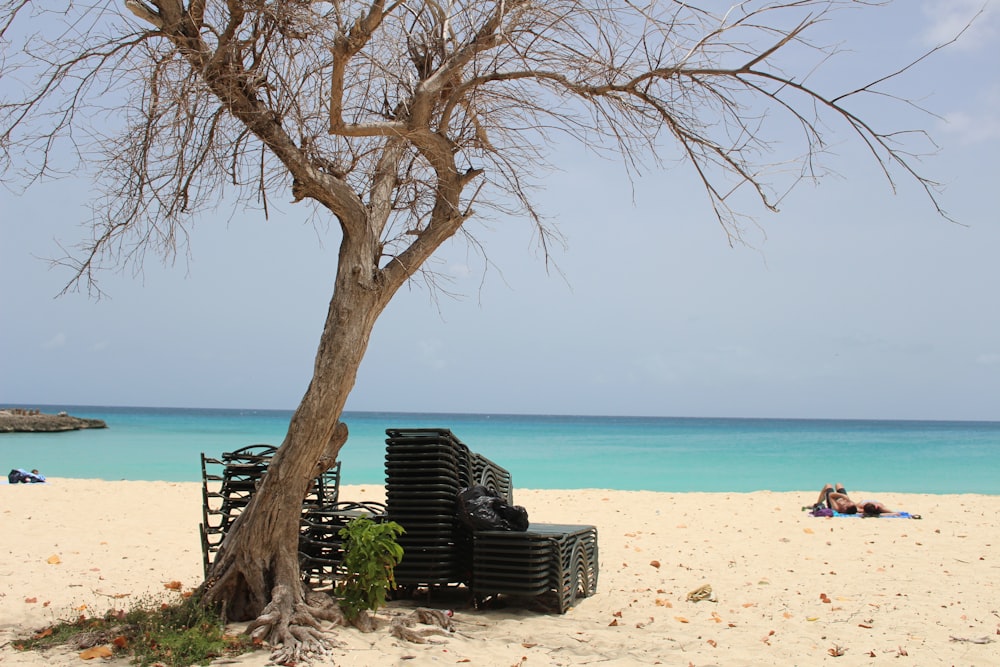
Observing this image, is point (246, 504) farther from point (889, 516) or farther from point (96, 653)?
point (889, 516)

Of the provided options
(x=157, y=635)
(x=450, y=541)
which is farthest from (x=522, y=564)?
(x=157, y=635)

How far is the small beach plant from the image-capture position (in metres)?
4.83

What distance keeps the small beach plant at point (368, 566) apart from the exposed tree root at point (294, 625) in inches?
5.1

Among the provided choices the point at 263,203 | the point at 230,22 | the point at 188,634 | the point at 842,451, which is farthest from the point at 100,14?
the point at 842,451

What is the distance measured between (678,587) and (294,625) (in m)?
3.44

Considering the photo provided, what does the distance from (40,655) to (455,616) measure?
2391mm

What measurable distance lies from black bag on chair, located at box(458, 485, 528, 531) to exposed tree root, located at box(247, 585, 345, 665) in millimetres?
1045

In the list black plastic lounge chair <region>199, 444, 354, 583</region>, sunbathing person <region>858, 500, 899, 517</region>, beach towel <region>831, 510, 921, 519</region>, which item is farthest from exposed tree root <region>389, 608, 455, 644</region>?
sunbathing person <region>858, 500, 899, 517</region>

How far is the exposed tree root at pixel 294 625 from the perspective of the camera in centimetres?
434

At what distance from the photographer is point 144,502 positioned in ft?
39.3

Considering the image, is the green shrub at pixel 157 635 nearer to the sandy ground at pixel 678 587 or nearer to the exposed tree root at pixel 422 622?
the sandy ground at pixel 678 587

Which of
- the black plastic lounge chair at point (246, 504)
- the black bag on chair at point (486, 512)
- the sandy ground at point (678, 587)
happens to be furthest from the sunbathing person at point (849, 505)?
the black plastic lounge chair at point (246, 504)

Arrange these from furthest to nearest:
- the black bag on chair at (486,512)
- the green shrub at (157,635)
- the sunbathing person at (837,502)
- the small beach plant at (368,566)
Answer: the sunbathing person at (837,502)
the black bag on chair at (486,512)
the small beach plant at (368,566)
the green shrub at (157,635)

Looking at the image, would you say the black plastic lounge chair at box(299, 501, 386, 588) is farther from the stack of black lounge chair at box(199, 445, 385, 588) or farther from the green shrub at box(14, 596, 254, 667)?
the green shrub at box(14, 596, 254, 667)
